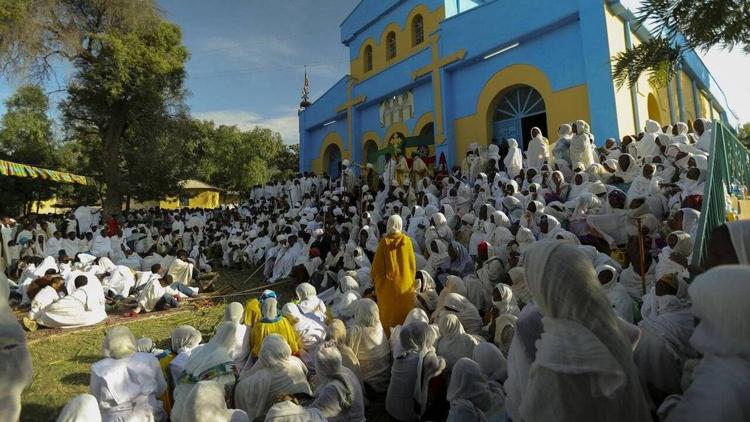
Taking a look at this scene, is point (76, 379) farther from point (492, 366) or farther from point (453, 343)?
point (492, 366)

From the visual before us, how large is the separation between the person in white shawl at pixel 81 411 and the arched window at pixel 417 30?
14577 mm

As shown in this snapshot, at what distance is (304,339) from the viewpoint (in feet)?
14.3

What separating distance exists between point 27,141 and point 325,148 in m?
16.4

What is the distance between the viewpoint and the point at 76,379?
4570 millimetres

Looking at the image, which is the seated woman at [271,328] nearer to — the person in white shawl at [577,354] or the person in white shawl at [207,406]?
the person in white shawl at [207,406]

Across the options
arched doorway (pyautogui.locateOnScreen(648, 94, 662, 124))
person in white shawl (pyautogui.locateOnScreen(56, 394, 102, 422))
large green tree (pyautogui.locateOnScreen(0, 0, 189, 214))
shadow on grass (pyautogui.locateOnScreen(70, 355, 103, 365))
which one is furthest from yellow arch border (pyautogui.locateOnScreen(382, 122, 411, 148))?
person in white shawl (pyautogui.locateOnScreen(56, 394, 102, 422))

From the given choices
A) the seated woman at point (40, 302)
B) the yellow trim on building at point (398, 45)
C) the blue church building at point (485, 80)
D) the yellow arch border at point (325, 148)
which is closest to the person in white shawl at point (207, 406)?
the seated woman at point (40, 302)

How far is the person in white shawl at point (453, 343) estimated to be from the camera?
3413 millimetres

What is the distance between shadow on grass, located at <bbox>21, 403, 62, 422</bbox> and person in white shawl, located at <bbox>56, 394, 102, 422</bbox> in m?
1.97

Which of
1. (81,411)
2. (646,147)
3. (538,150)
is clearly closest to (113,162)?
(538,150)

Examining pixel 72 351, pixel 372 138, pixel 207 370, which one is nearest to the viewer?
pixel 207 370

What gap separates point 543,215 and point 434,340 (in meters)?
3.46

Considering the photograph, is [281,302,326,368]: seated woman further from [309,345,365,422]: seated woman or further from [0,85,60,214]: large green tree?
[0,85,60,214]: large green tree

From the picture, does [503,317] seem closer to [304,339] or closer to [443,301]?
[443,301]
